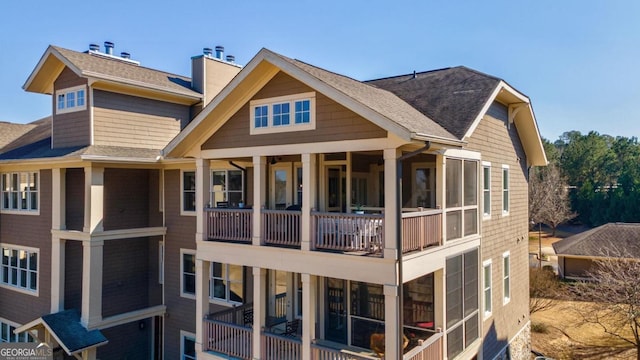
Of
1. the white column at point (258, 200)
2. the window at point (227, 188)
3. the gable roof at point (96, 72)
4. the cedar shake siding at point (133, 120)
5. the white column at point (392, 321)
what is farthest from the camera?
the cedar shake siding at point (133, 120)

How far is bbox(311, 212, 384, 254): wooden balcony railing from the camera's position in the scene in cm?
899

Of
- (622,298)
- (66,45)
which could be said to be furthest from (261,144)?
(622,298)

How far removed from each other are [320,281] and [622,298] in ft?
43.5

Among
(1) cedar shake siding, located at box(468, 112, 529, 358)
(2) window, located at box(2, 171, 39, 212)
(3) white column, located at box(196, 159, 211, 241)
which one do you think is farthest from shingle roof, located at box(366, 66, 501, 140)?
(2) window, located at box(2, 171, 39, 212)

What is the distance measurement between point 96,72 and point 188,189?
196 inches

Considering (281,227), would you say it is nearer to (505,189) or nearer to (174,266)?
(174,266)

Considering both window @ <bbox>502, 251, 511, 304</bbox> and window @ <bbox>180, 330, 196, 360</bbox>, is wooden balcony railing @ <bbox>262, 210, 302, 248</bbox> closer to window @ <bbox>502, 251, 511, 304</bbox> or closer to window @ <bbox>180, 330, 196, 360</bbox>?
window @ <bbox>180, 330, 196, 360</bbox>

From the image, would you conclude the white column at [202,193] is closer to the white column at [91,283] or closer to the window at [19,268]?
the white column at [91,283]

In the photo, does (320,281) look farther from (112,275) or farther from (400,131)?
(112,275)

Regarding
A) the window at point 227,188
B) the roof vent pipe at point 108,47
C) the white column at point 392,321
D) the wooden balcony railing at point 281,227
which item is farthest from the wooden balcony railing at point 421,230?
the roof vent pipe at point 108,47

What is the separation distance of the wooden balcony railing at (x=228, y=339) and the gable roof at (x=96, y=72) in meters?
9.02

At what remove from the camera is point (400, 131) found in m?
8.19

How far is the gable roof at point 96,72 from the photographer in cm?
1451

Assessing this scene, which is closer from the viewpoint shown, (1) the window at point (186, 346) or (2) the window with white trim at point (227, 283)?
(2) the window with white trim at point (227, 283)
